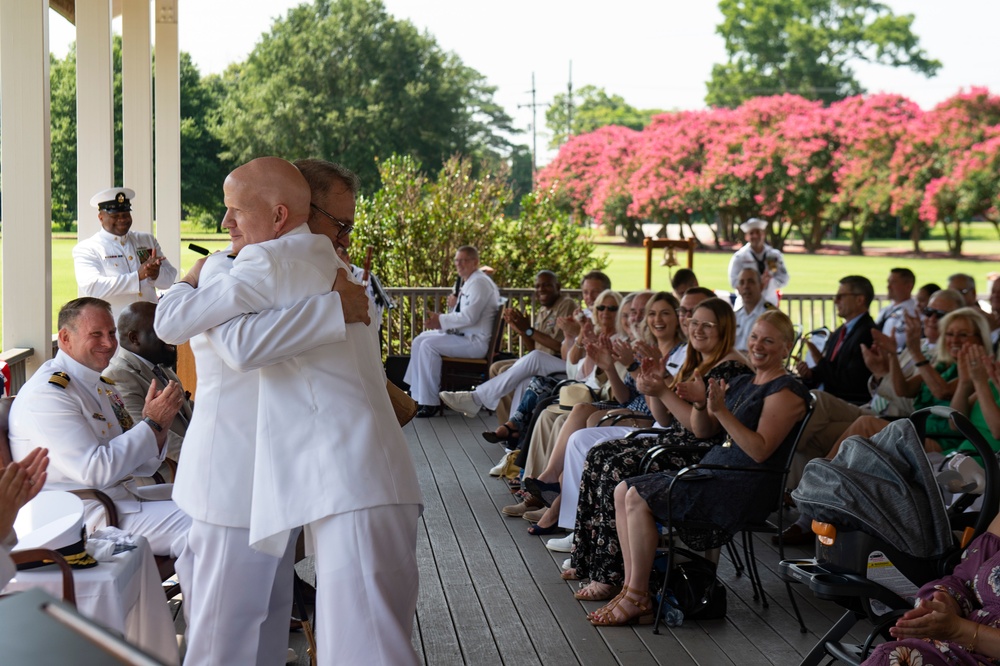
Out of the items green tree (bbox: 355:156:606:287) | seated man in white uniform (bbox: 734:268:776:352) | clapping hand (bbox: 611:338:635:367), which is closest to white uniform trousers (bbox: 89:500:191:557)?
clapping hand (bbox: 611:338:635:367)

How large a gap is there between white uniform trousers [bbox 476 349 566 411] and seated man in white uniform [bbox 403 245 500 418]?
1.29 meters

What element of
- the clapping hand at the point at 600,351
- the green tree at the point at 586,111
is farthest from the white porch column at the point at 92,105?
the green tree at the point at 586,111

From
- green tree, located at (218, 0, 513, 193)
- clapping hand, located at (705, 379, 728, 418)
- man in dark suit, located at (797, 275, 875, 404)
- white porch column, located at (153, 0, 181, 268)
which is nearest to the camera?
clapping hand, located at (705, 379, 728, 418)

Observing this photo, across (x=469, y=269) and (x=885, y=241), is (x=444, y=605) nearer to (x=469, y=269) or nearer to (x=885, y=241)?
(x=469, y=269)

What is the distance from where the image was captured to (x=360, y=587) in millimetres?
2141

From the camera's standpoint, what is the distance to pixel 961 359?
4.56 metres

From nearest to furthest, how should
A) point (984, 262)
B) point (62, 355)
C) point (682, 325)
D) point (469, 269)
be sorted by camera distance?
point (62, 355), point (682, 325), point (469, 269), point (984, 262)

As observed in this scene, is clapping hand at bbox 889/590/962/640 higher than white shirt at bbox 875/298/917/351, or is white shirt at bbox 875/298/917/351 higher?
white shirt at bbox 875/298/917/351

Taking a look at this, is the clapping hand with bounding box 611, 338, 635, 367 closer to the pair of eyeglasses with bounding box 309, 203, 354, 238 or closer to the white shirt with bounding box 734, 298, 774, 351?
the white shirt with bounding box 734, 298, 774, 351

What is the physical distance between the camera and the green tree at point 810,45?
32.9m

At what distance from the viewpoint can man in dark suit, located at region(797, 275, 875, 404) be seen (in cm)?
590

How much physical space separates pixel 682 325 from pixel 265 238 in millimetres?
3524

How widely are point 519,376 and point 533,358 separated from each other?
0.65 feet

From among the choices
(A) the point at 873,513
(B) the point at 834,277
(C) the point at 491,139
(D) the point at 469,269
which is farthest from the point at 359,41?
(A) the point at 873,513
